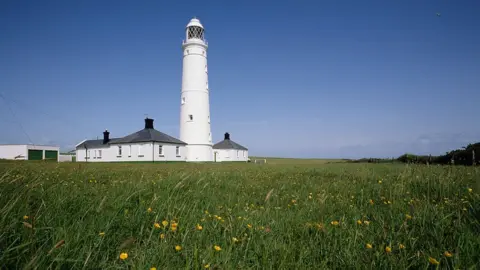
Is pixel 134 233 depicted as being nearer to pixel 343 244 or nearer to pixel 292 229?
pixel 292 229

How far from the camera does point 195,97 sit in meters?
46.0

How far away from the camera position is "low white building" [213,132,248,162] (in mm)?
64875

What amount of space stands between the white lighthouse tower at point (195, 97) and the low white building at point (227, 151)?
15502 mm

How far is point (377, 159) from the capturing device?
30.2 metres

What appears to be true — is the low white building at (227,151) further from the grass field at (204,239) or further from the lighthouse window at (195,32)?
the grass field at (204,239)

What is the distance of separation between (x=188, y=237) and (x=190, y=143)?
45.8 metres

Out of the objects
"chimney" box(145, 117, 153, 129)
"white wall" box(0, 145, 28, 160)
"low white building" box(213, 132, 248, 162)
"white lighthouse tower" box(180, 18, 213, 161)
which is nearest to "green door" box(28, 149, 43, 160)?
"white wall" box(0, 145, 28, 160)

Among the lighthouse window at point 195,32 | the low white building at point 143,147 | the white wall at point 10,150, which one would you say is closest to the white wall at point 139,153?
the low white building at point 143,147

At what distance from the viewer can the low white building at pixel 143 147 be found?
47.3 meters

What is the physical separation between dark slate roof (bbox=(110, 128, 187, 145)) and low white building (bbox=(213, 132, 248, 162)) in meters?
15.6

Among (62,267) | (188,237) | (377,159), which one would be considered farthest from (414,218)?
(377,159)

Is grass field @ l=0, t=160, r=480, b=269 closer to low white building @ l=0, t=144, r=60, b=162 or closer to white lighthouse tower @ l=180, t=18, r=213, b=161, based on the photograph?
white lighthouse tower @ l=180, t=18, r=213, b=161

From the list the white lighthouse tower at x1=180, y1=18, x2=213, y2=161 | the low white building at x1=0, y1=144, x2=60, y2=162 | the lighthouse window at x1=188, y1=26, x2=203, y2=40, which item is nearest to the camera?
the white lighthouse tower at x1=180, y1=18, x2=213, y2=161

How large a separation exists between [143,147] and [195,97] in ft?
42.3
